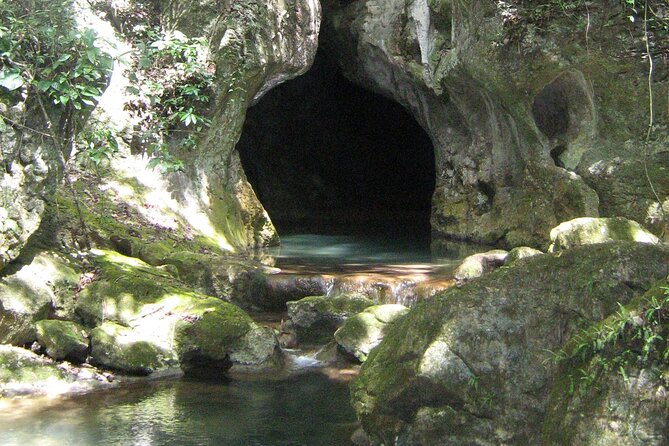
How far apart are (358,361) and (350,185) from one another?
1606 centimetres

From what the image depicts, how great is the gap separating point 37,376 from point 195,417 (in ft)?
5.53

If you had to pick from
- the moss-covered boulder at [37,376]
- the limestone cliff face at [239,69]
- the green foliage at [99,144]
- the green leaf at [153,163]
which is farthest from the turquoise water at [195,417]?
the limestone cliff face at [239,69]

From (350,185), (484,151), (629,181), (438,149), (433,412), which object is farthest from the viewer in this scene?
(350,185)

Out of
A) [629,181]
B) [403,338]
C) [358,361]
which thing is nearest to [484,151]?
[629,181]

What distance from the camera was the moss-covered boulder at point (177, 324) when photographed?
712cm

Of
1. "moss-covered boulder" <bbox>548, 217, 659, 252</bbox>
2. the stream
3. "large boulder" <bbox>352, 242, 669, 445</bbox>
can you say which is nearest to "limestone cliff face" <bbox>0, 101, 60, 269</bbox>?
the stream

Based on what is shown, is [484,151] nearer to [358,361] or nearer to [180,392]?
[358,361]

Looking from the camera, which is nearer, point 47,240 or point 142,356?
point 142,356

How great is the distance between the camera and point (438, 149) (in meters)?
16.0

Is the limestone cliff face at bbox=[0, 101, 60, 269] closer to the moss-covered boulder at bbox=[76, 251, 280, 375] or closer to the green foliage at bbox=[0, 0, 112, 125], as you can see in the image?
the green foliage at bbox=[0, 0, 112, 125]

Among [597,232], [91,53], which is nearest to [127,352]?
[91,53]

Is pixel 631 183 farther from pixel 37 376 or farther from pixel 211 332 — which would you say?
pixel 37 376

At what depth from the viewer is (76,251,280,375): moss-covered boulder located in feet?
23.4

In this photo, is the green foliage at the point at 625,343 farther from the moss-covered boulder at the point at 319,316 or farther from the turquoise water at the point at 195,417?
the moss-covered boulder at the point at 319,316
